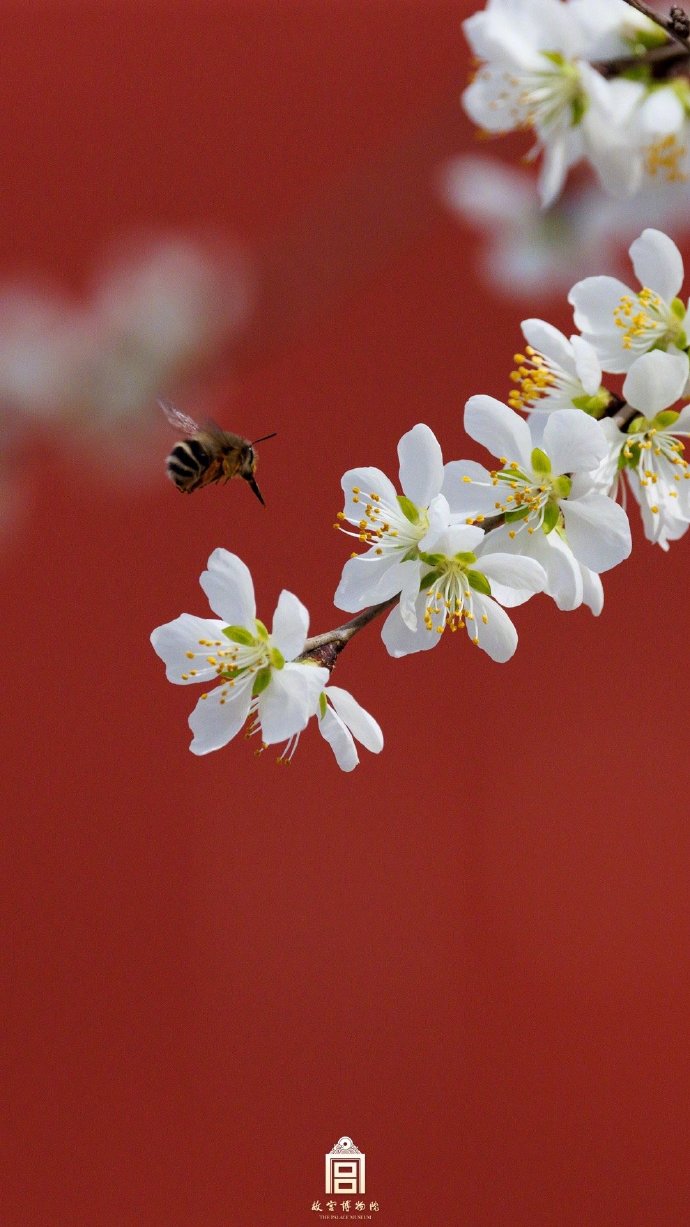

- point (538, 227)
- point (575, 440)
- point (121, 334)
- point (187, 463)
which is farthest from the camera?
point (121, 334)

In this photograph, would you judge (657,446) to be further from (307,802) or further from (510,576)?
(307,802)

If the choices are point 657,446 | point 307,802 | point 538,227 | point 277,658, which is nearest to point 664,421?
point 657,446

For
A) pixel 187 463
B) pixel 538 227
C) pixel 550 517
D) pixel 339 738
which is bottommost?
pixel 339 738

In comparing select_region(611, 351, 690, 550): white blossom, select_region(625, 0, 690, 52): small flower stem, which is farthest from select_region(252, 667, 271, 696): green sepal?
select_region(625, 0, 690, 52): small flower stem

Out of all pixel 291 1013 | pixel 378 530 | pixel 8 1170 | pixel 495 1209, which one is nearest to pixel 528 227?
pixel 378 530

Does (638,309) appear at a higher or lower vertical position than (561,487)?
higher

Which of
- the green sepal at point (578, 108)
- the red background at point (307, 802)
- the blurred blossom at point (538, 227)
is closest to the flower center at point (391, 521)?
the green sepal at point (578, 108)

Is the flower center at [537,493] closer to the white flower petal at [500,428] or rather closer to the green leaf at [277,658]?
the white flower petal at [500,428]
